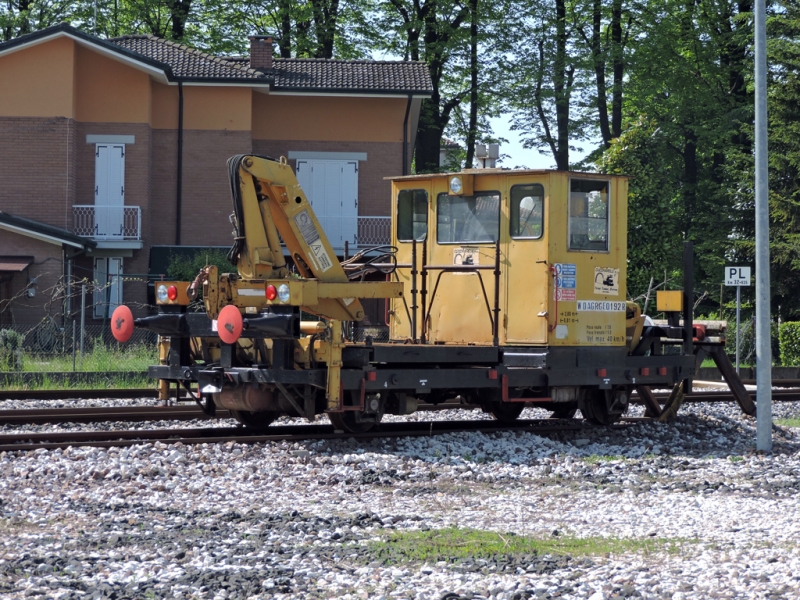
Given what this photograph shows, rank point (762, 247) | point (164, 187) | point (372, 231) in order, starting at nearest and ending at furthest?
point (762, 247) → point (164, 187) → point (372, 231)

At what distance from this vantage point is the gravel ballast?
5.50 metres

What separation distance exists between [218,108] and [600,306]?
2253cm

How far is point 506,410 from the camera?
1259cm

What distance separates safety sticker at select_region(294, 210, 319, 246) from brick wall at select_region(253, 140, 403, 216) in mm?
22126

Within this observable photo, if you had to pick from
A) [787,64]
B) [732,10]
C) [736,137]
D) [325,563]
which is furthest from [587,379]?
[732,10]

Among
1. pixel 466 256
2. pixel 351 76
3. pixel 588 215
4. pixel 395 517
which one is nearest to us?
pixel 395 517

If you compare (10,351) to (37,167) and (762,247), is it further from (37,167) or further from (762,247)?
(762,247)

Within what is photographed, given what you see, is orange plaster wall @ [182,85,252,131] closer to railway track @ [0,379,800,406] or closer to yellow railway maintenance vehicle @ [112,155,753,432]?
railway track @ [0,379,800,406]

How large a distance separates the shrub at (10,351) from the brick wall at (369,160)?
14064 mm

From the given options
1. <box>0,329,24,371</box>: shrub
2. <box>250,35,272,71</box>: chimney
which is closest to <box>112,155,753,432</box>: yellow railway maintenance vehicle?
<box>0,329,24,371</box>: shrub

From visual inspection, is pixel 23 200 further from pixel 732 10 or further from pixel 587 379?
pixel 732 10

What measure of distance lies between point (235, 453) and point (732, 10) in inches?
1420

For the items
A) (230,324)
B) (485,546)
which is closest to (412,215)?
(230,324)

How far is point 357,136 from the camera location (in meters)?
33.2
